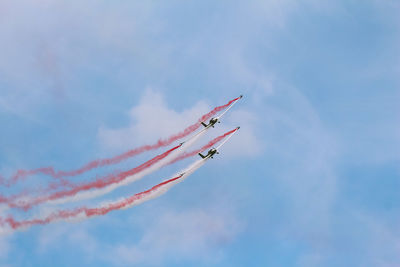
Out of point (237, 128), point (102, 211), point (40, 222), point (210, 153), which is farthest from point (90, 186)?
point (237, 128)

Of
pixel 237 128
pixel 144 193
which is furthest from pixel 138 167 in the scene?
pixel 237 128

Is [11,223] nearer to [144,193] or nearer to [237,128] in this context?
[144,193]

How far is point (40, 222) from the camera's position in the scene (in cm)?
16075

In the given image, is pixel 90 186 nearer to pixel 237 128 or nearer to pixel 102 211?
pixel 102 211

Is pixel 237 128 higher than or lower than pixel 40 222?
lower

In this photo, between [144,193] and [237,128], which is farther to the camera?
[237,128]

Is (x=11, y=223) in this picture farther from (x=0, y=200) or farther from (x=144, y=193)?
(x=144, y=193)

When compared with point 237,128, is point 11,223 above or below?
above

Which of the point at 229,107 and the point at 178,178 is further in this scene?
the point at 229,107

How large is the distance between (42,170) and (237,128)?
58.9m

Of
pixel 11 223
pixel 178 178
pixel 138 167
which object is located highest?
pixel 11 223

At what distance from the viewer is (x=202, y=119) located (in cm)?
16475

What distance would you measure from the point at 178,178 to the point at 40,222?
42.0 m

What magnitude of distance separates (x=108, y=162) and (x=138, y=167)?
9.79 meters
